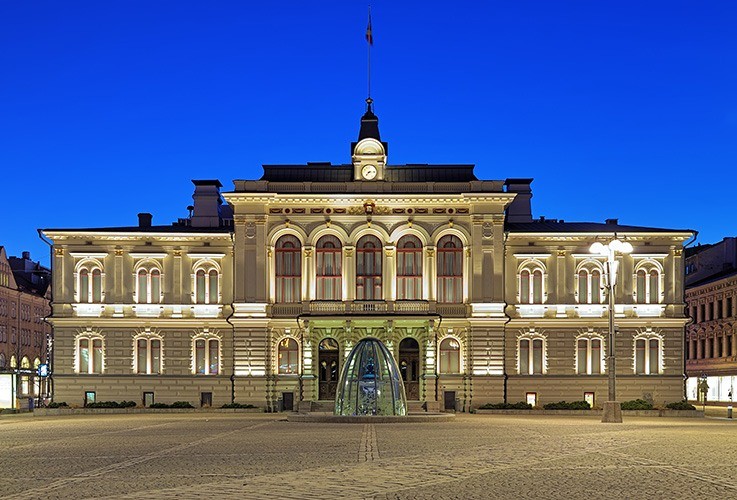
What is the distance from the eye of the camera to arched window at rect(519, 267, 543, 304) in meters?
76.2

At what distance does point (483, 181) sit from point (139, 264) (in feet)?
80.1

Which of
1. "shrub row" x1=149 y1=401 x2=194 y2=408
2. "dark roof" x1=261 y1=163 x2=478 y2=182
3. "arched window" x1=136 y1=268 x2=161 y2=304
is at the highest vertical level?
"dark roof" x1=261 y1=163 x2=478 y2=182

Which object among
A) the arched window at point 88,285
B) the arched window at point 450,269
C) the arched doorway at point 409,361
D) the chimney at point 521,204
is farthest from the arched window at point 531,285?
the arched window at point 88,285

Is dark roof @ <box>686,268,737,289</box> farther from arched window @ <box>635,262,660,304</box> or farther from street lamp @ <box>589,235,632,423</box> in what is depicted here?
street lamp @ <box>589,235,632,423</box>

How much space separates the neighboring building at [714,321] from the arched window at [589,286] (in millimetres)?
24386

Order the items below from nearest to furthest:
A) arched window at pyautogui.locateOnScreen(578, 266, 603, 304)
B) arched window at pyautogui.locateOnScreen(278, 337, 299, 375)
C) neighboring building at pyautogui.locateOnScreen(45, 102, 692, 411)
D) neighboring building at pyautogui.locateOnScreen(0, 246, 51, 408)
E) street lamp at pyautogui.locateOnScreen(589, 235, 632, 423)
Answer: street lamp at pyautogui.locateOnScreen(589, 235, 632, 423) → neighboring building at pyautogui.locateOnScreen(45, 102, 692, 411) → arched window at pyautogui.locateOnScreen(278, 337, 299, 375) → arched window at pyautogui.locateOnScreen(578, 266, 603, 304) → neighboring building at pyautogui.locateOnScreen(0, 246, 51, 408)

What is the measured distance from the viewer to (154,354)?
75938mm

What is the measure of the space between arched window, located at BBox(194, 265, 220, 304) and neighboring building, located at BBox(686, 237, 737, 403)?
45.7m

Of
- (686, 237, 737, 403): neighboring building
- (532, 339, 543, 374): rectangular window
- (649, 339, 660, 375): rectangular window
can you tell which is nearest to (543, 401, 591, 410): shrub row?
(532, 339, 543, 374): rectangular window

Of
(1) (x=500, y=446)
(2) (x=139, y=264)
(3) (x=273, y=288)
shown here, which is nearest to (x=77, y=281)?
(2) (x=139, y=264)

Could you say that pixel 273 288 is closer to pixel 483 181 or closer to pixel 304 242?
pixel 304 242

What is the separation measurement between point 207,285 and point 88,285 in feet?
26.9

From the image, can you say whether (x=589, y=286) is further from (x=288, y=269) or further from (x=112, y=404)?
(x=112, y=404)

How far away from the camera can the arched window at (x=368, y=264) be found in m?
75.5
